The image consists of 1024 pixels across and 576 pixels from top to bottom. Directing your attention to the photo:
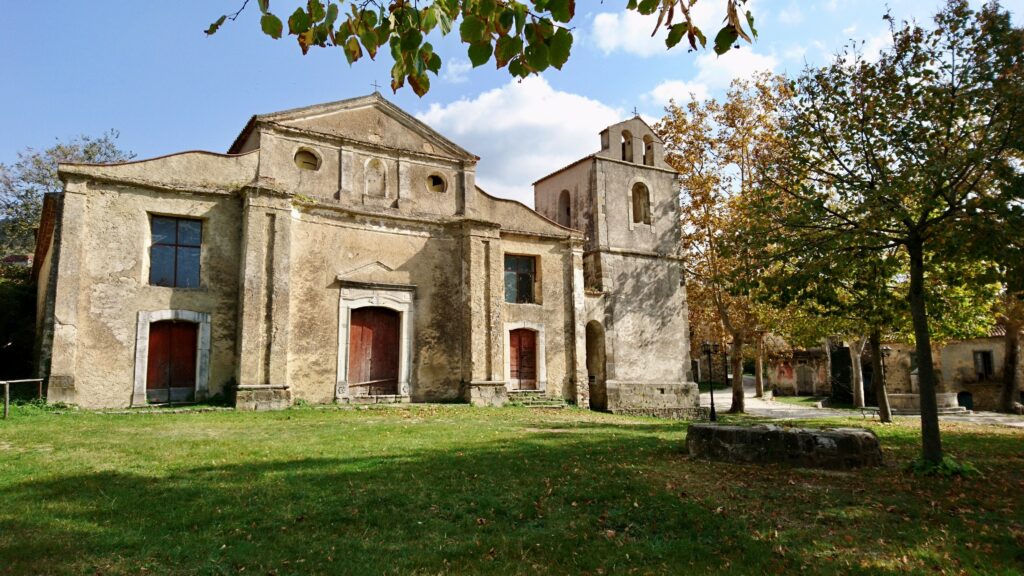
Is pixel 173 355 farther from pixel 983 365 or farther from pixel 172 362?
pixel 983 365

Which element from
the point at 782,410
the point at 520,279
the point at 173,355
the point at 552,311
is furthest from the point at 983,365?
the point at 173,355

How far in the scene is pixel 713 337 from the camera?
2836cm

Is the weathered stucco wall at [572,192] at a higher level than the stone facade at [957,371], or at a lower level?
higher

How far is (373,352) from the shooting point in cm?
1752

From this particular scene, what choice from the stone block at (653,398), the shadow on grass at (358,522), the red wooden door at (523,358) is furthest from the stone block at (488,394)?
the shadow on grass at (358,522)

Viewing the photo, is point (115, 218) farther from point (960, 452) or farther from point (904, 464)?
point (960, 452)

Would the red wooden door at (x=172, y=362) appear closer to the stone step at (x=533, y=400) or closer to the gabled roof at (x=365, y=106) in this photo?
the gabled roof at (x=365, y=106)

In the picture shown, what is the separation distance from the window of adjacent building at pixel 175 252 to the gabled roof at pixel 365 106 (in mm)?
3403

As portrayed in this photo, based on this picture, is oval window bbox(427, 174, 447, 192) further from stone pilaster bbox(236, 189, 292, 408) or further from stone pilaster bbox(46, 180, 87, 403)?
stone pilaster bbox(46, 180, 87, 403)

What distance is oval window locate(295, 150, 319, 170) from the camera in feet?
56.4

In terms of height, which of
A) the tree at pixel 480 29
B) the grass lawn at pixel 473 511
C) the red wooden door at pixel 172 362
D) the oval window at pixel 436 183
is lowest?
the grass lawn at pixel 473 511

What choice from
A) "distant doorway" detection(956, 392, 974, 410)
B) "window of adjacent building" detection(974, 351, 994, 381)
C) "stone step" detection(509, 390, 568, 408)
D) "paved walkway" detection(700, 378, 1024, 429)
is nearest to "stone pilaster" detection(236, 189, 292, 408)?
"stone step" detection(509, 390, 568, 408)

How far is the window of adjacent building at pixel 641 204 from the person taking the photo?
2270 cm

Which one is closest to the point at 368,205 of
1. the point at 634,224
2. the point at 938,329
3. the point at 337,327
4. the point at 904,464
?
the point at 337,327
